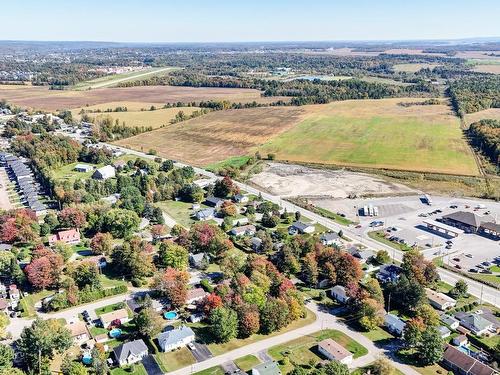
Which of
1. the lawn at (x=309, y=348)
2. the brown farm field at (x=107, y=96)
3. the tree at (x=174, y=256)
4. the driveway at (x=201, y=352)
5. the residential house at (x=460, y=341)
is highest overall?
the brown farm field at (x=107, y=96)

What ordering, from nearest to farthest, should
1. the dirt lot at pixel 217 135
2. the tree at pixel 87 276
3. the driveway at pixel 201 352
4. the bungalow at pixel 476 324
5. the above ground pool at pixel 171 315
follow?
the driveway at pixel 201 352
the bungalow at pixel 476 324
the above ground pool at pixel 171 315
the tree at pixel 87 276
the dirt lot at pixel 217 135

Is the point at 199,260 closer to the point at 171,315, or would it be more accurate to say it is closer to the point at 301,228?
the point at 171,315

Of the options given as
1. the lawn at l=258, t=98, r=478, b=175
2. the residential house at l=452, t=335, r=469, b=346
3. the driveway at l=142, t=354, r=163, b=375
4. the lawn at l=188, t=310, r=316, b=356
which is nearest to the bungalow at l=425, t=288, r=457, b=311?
the residential house at l=452, t=335, r=469, b=346

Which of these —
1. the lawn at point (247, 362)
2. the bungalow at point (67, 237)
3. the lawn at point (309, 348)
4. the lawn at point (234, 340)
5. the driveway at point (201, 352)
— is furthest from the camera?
the bungalow at point (67, 237)

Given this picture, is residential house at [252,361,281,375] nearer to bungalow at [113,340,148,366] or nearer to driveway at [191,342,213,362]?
driveway at [191,342,213,362]

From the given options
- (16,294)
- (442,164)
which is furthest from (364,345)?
(442,164)

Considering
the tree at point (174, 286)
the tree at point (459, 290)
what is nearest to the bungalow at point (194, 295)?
the tree at point (174, 286)

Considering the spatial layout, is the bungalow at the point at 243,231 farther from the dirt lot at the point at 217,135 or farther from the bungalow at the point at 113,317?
the dirt lot at the point at 217,135
